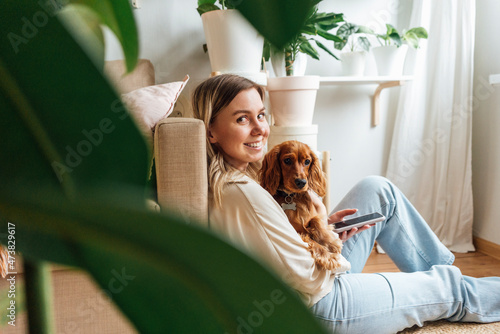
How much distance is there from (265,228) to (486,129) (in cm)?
214

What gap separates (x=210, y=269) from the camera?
0.08 meters

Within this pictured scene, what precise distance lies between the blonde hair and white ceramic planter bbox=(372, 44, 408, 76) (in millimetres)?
1634

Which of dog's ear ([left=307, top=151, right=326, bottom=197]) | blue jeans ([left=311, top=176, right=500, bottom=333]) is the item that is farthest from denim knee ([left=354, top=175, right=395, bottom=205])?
dog's ear ([left=307, top=151, right=326, bottom=197])

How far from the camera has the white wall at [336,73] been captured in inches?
109

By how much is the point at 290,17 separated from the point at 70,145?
48 millimetres

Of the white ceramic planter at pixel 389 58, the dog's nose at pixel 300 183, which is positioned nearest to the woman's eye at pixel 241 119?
the dog's nose at pixel 300 183

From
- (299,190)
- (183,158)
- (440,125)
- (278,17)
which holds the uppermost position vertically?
(278,17)

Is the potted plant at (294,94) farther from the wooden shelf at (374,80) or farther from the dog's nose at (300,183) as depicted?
the dog's nose at (300,183)

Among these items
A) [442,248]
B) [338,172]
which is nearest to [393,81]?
[338,172]

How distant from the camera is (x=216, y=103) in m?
1.49

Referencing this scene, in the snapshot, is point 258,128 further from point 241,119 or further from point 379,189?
point 379,189

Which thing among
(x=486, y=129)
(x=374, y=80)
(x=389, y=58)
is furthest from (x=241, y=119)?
(x=486, y=129)

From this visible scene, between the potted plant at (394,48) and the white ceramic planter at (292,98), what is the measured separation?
25.9 inches

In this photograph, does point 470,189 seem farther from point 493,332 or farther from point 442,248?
point 493,332
